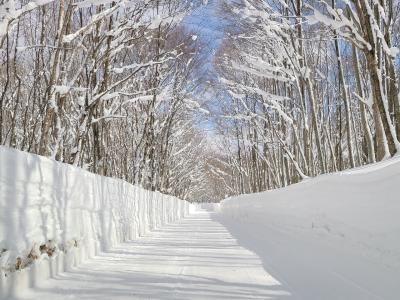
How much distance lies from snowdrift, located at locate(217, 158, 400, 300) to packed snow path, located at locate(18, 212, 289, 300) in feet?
0.86

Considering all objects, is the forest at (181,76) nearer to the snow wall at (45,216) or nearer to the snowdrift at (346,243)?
the snow wall at (45,216)

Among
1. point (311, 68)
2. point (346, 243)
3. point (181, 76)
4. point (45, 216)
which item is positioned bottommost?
point (346, 243)

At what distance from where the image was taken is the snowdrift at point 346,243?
11.0 feet

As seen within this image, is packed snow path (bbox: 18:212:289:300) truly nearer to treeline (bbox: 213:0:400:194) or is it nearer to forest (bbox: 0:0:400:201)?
forest (bbox: 0:0:400:201)

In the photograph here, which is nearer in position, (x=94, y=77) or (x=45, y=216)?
(x=45, y=216)

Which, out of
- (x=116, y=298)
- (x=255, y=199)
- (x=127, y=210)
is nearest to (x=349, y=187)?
(x=116, y=298)

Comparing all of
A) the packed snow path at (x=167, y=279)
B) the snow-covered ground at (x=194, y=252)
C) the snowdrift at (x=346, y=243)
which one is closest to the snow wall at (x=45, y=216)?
the snow-covered ground at (x=194, y=252)

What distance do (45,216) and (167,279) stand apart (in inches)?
47.7

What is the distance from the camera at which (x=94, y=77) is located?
8227mm

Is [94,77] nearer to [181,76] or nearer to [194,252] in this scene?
[194,252]

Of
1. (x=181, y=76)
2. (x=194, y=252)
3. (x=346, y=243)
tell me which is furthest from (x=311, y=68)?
(x=346, y=243)

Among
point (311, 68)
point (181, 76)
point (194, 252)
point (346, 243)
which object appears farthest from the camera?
point (181, 76)

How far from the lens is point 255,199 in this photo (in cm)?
1446

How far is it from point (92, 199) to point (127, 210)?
3.16m
